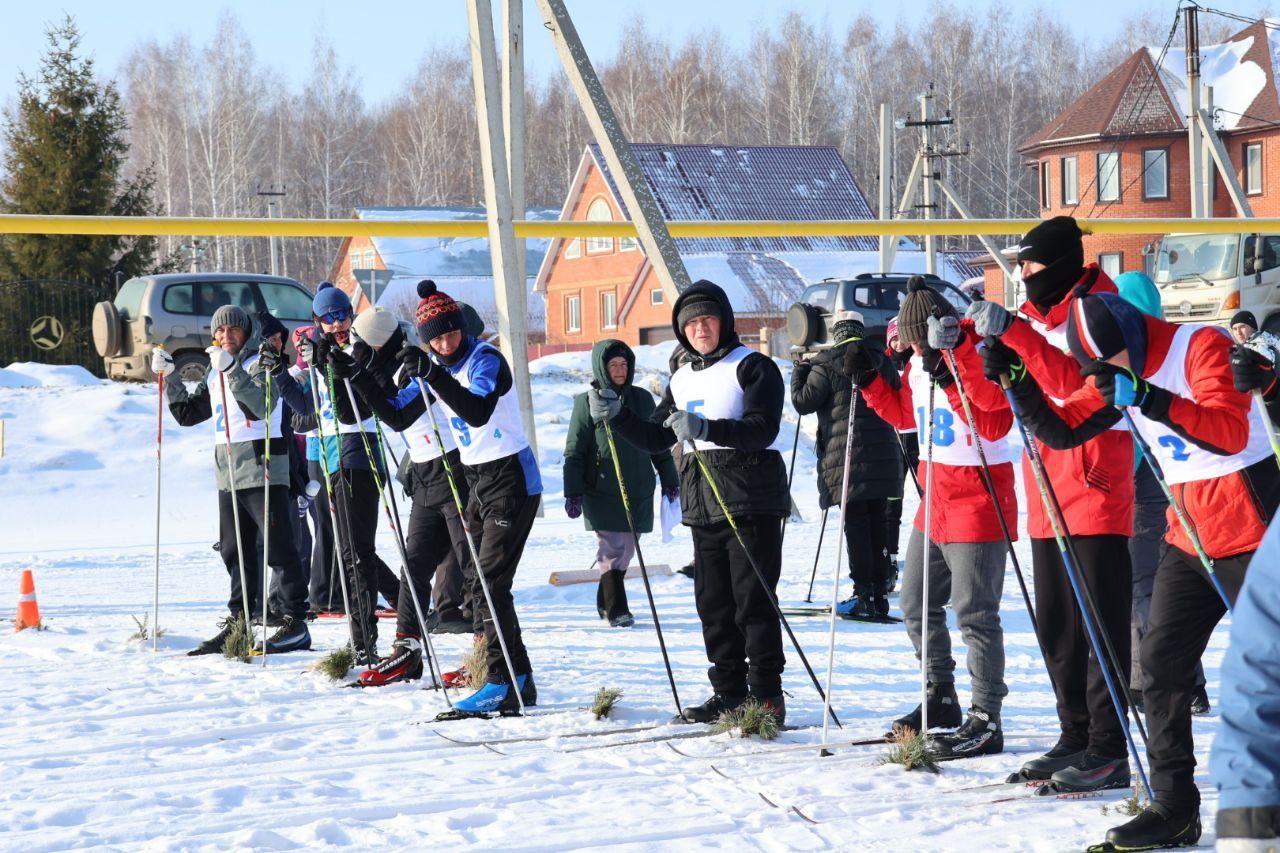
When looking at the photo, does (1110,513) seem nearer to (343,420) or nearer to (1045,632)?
(1045,632)

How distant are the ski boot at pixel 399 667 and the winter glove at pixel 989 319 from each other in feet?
11.9

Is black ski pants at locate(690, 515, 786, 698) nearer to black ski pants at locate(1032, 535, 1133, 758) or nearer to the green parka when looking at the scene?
black ski pants at locate(1032, 535, 1133, 758)

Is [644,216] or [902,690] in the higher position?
[644,216]

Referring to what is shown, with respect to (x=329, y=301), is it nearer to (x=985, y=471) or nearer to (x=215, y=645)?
(x=215, y=645)

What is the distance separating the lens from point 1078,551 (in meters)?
4.67

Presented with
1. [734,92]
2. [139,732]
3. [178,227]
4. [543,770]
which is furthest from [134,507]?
[734,92]

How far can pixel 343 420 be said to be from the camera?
7.70 m

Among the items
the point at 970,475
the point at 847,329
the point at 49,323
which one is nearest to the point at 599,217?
the point at 49,323

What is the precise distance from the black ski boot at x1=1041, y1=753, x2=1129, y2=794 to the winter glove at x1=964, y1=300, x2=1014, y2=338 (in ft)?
4.56

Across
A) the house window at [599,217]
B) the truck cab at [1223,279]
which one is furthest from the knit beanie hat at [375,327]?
the house window at [599,217]

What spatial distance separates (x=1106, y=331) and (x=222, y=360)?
15.7 ft

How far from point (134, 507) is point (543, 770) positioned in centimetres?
1145

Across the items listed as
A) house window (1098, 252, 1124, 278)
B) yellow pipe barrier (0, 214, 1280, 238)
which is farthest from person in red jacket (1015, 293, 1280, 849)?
house window (1098, 252, 1124, 278)

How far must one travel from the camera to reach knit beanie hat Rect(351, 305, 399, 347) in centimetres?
647
